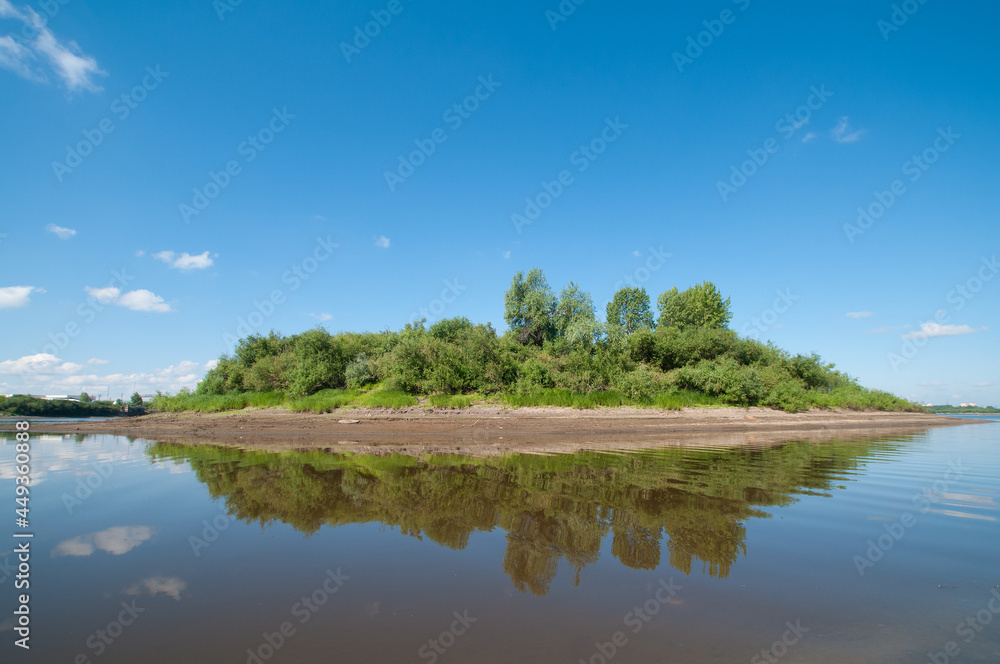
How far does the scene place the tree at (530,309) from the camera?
38125mm

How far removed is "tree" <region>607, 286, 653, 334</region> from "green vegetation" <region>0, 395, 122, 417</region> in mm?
56609

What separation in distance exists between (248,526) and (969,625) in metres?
9.20

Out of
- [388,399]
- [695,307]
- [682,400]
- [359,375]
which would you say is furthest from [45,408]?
[695,307]

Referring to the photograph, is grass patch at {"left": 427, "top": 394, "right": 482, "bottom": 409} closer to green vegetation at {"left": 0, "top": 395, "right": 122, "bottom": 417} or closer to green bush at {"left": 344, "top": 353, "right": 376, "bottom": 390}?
green bush at {"left": 344, "top": 353, "right": 376, "bottom": 390}

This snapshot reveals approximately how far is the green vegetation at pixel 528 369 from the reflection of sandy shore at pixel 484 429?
1.32 metres

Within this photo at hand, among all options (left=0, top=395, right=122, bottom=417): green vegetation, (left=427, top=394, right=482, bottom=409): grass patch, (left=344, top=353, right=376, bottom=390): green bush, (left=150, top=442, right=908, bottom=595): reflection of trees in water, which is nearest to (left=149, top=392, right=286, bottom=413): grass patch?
(left=344, top=353, right=376, bottom=390): green bush

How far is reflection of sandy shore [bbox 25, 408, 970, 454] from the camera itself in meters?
18.6

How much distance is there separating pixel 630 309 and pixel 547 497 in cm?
4551

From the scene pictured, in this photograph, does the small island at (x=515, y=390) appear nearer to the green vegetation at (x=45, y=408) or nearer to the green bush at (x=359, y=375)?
the green bush at (x=359, y=375)

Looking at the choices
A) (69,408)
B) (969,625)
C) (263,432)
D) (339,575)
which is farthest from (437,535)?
(69,408)

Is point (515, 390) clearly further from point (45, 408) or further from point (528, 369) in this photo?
point (45, 408)

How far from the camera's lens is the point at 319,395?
93.4 feet

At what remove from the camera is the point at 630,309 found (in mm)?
51094

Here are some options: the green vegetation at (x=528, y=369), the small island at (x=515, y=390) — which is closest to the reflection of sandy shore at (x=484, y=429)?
the small island at (x=515, y=390)
